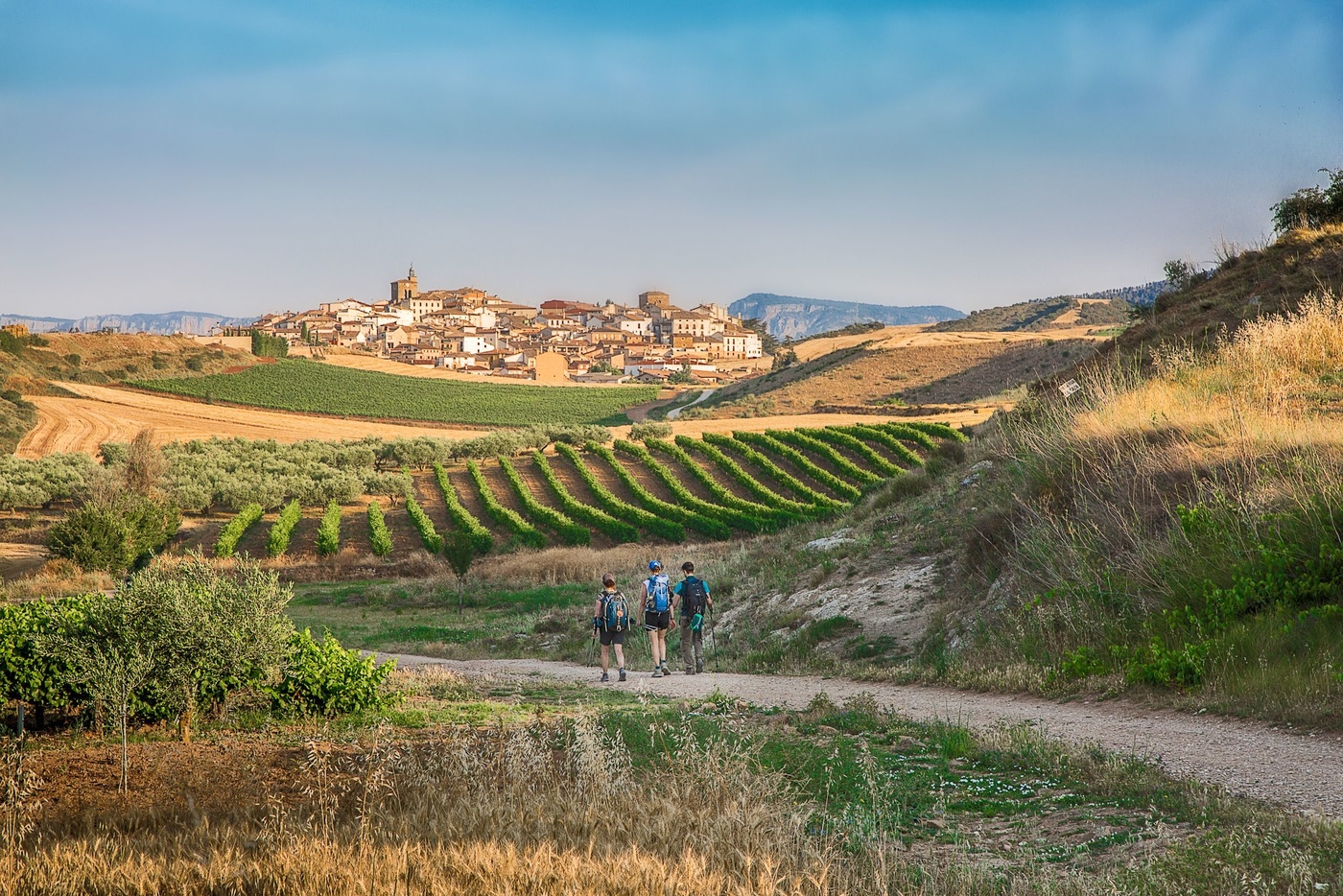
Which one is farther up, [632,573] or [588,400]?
[588,400]

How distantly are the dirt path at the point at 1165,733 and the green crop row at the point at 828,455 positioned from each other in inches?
1236

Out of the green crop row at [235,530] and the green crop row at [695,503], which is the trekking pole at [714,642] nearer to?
the green crop row at [695,503]

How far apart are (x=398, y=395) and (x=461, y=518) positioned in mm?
53822

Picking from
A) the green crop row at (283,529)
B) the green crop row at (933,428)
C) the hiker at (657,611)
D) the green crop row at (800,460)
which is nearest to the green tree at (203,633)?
the hiker at (657,611)

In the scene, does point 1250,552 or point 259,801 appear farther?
point 1250,552

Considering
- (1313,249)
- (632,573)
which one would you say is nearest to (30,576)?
(632,573)

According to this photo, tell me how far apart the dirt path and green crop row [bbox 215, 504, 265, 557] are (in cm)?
2891

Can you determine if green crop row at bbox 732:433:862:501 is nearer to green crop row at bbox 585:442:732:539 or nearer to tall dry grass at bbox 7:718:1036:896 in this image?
green crop row at bbox 585:442:732:539

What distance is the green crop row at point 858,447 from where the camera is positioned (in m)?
44.9

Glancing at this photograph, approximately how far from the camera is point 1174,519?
Answer: 415 inches

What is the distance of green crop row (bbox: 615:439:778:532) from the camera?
37812 mm

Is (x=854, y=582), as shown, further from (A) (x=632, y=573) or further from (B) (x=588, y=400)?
(B) (x=588, y=400)

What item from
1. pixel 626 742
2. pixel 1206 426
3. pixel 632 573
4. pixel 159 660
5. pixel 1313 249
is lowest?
pixel 632 573

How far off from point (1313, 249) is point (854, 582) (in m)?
11.8
